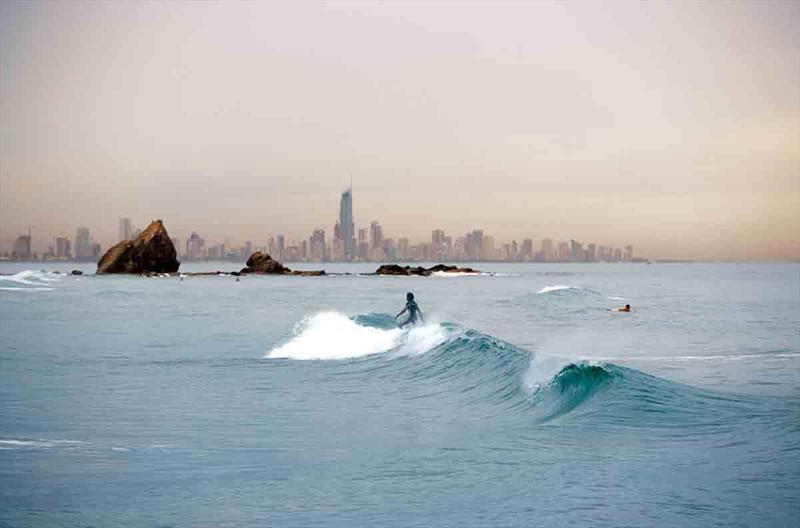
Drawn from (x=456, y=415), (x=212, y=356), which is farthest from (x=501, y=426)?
(x=212, y=356)

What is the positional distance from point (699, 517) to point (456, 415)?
789cm

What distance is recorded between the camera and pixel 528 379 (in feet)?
71.6

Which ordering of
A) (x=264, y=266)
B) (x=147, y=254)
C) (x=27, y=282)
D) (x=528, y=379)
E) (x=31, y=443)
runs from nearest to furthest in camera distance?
(x=31, y=443)
(x=528, y=379)
(x=27, y=282)
(x=147, y=254)
(x=264, y=266)

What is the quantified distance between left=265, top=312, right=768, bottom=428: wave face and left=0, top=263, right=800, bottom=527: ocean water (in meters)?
0.09

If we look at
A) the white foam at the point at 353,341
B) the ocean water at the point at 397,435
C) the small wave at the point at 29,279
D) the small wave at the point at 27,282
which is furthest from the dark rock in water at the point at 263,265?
the ocean water at the point at 397,435

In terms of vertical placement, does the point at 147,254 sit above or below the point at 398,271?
above

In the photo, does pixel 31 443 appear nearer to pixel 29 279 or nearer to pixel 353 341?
pixel 353 341

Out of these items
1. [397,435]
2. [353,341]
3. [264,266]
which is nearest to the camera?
[397,435]

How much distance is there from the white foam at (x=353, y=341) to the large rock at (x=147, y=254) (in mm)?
130719

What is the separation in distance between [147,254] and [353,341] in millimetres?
136397

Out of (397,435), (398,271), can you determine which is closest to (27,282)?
(398,271)

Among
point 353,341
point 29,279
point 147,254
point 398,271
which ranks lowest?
point 353,341

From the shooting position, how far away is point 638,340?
39375 mm

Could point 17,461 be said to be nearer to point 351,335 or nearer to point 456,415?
point 456,415
